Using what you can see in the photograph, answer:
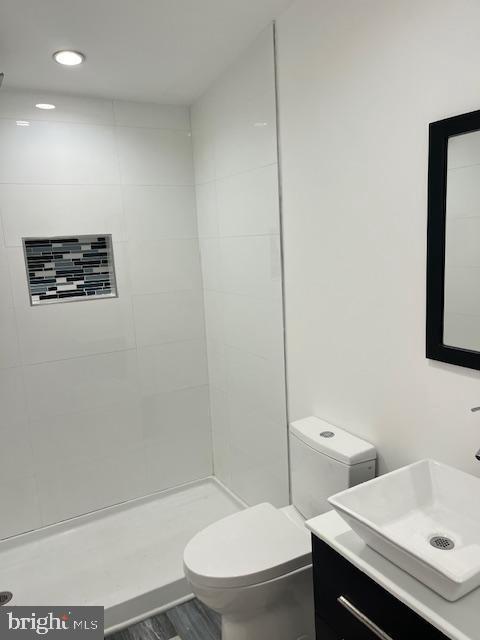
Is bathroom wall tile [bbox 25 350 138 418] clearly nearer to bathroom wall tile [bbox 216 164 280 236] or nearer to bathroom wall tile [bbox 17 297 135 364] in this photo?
bathroom wall tile [bbox 17 297 135 364]

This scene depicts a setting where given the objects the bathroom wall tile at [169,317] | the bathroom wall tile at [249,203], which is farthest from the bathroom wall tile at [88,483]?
the bathroom wall tile at [249,203]

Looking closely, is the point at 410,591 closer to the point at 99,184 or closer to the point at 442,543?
the point at 442,543

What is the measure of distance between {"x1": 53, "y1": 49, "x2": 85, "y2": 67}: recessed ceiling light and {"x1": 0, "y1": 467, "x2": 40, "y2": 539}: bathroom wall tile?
6.95 ft

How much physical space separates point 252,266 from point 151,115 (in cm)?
116

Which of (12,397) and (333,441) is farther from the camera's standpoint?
(12,397)

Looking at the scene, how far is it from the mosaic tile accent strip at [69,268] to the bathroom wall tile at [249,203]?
0.71 m

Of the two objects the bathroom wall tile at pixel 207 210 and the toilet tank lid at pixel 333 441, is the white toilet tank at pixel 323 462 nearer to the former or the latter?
the toilet tank lid at pixel 333 441

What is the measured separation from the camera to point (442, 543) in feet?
3.94

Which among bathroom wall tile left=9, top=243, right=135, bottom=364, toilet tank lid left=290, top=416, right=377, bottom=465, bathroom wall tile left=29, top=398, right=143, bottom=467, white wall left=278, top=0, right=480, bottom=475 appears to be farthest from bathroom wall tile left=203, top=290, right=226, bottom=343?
toilet tank lid left=290, top=416, right=377, bottom=465

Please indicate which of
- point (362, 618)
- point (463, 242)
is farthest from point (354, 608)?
point (463, 242)

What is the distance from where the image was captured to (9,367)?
2502 mm

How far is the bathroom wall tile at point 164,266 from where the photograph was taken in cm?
277

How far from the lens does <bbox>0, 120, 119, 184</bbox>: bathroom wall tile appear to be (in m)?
2.40

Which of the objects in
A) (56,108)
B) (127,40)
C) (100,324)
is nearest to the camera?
(127,40)
